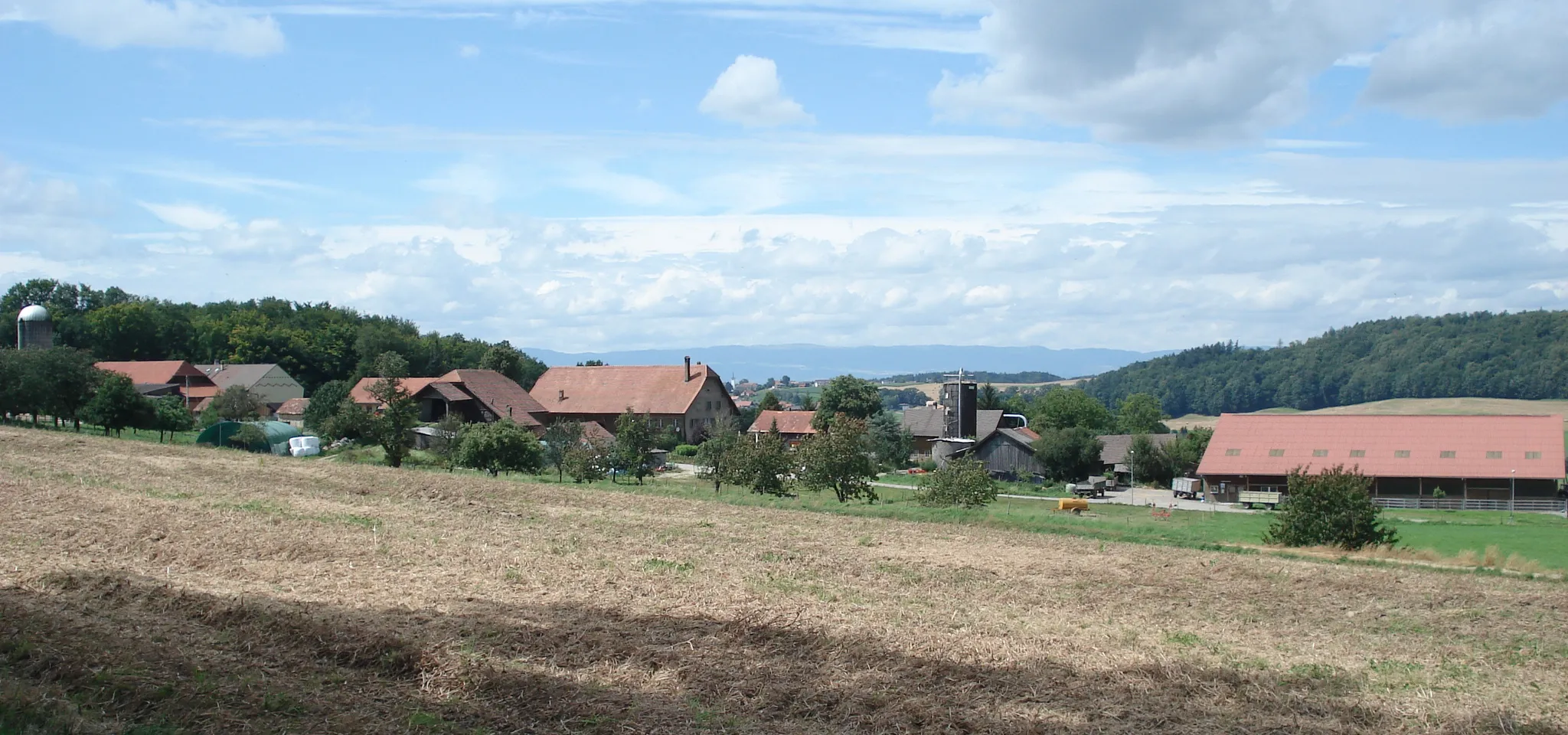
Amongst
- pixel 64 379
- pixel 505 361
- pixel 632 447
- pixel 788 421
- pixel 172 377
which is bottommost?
pixel 632 447

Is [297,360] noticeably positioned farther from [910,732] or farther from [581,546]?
[910,732]

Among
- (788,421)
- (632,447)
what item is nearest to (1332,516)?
(632,447)

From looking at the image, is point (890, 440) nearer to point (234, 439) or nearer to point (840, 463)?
point (840, 463)

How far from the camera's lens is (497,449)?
4584 centimetres

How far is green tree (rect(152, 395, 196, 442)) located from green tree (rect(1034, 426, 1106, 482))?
5757cm

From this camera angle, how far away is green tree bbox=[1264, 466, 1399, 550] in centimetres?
2902

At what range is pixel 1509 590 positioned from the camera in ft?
68.1

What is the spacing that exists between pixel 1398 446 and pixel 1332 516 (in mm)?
A: 44212

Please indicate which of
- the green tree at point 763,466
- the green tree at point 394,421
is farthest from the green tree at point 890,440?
the green tree at point 394,421

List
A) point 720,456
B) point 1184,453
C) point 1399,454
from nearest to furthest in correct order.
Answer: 1. point 720,456
2. point 1399,454
3. point 1184,453

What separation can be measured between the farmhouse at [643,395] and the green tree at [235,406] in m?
23.8

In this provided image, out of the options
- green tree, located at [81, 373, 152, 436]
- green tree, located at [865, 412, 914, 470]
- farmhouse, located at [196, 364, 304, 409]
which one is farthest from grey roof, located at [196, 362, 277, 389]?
green tree, located at [865, 412, 914, 470]

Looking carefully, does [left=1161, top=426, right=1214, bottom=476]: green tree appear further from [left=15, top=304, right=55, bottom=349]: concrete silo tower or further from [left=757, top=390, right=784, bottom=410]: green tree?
[left=15, top=304, right=55, bottom=349]: concrete silo tower

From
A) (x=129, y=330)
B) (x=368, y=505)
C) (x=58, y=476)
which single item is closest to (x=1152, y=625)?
(x=368, y=505)
